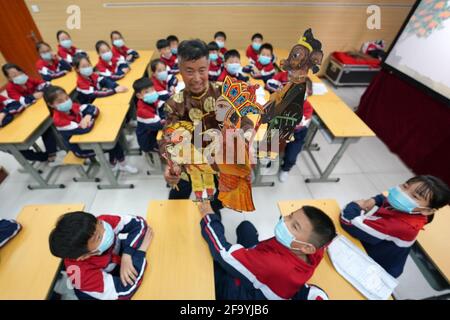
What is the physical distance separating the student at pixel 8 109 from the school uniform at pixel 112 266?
2.00m

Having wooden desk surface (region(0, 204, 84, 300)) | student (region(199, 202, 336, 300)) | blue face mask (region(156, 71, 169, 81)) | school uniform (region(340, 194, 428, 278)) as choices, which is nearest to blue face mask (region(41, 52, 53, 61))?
blue face mask (region(156, 71, 169, 81))

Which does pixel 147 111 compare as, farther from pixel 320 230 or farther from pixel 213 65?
pixel 320 230

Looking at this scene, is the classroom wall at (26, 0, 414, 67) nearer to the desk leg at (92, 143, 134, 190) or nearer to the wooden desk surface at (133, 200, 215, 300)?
the desk leg at (92, 143, 134, 190)

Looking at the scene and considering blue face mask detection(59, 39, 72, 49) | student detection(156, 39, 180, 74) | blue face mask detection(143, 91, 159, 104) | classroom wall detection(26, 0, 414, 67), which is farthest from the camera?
classroom wall detection(26, 0, 414, 67)

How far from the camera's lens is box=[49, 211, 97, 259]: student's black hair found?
1037mm

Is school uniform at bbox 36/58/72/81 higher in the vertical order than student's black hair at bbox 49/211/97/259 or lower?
lower

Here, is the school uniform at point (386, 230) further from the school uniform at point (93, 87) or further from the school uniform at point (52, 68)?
the school uniform at point (52, 68)

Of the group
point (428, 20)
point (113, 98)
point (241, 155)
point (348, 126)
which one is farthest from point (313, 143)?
point (241, 155)

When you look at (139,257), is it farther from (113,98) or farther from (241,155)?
(113,98)

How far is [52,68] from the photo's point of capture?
338cm

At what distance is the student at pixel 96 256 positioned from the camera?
1048 millimetres

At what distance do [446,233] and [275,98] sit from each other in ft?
5.98

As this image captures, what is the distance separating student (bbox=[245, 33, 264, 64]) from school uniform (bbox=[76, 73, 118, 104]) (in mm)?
2114

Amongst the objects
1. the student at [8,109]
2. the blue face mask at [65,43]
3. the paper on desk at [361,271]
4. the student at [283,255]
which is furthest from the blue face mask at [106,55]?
the paper on desk at [361,271]
